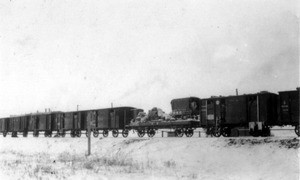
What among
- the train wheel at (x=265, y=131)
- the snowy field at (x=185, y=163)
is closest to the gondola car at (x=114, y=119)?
the snowy field at (x=185, y=163)

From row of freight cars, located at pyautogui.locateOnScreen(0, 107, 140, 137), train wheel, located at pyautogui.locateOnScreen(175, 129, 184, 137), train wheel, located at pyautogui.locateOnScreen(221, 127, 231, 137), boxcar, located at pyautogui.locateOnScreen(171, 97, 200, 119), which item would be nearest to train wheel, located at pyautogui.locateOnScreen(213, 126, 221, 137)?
train wheel, located at pyautogui.locateOnScreen(221, 127, 231, 137)

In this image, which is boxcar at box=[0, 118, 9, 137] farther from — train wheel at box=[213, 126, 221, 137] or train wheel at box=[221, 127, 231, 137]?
train wheel at box=[221, 127, 231, 137]

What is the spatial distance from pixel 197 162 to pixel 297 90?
7.89 meters

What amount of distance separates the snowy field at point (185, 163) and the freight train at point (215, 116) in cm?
228

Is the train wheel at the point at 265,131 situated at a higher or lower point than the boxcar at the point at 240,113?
lower

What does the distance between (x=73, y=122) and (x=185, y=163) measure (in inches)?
875

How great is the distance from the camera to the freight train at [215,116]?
66.0 feet

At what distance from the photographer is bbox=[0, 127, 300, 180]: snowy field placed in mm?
12906

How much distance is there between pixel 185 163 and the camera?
56.2 feet

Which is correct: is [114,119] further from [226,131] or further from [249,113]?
[249,113]

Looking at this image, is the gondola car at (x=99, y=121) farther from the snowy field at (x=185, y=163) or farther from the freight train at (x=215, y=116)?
the snowy field at (x=185, y=163)

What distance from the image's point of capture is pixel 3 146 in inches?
1449

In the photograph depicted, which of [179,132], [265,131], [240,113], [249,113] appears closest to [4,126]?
[179,132]

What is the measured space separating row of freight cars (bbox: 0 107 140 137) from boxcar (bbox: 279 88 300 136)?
1543 cm
